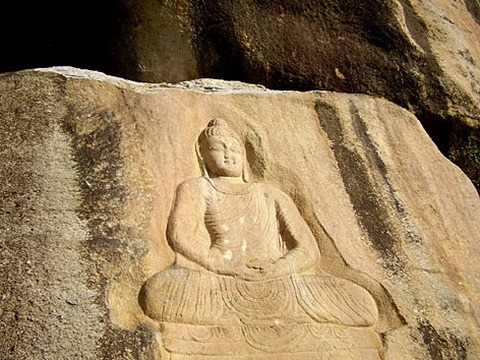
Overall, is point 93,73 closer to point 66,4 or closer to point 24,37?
point 66,4

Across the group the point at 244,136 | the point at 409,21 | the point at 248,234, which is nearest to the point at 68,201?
the point at 248,234

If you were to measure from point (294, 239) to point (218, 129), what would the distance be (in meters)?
0.98

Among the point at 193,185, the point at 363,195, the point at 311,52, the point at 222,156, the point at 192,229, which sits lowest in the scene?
the point at 192,229

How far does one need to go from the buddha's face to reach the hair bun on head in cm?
3

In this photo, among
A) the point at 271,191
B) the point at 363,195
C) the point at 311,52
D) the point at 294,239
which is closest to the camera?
the point at 294,239

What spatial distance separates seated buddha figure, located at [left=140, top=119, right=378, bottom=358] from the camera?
382 cm

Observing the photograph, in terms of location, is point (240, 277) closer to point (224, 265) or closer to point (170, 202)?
point (224, 265)

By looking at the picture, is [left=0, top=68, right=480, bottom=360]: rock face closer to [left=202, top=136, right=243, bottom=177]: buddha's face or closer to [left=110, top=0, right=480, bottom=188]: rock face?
[left=202, top=136, right=243, bottom=177]: buddha's face

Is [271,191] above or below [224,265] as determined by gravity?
above

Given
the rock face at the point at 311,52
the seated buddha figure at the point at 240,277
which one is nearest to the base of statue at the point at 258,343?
the seated buddha figure at the point at 240,277

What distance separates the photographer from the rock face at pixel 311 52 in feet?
20.9

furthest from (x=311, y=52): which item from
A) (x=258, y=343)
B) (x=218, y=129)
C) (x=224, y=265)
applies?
(x=258, y=343)

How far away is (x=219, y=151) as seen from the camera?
16.2ft

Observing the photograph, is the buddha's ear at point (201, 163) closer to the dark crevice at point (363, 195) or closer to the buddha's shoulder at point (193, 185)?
the buddha's shoulder at point (193, 185)
